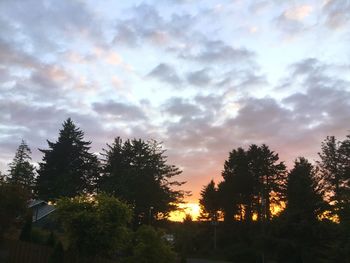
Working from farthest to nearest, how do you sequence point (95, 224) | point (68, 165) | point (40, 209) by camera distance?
point (68, 165) → point (40, 209) → point (95, 224)

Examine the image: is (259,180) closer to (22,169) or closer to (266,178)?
(266,178)

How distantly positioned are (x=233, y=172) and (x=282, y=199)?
34.3ft

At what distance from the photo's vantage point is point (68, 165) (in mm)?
79188

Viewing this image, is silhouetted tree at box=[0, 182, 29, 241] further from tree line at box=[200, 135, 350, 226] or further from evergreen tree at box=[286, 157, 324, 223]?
tree line at box=[200, 135, 350, 226]

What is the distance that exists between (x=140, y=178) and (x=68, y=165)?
19704mm

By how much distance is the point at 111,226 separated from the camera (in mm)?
25719

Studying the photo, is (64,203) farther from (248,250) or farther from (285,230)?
(248,250)

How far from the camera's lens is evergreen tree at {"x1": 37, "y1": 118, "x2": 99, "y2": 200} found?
7700 cm

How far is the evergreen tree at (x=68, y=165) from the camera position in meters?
77.0

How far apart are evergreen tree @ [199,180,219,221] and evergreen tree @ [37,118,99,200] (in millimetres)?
28296

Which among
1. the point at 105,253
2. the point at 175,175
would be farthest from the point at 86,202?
the point at 175,175

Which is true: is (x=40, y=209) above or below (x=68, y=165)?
below

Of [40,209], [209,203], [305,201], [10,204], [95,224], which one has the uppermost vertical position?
[209,203]

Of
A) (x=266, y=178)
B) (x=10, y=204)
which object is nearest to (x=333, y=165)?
(x=266, y=178)
